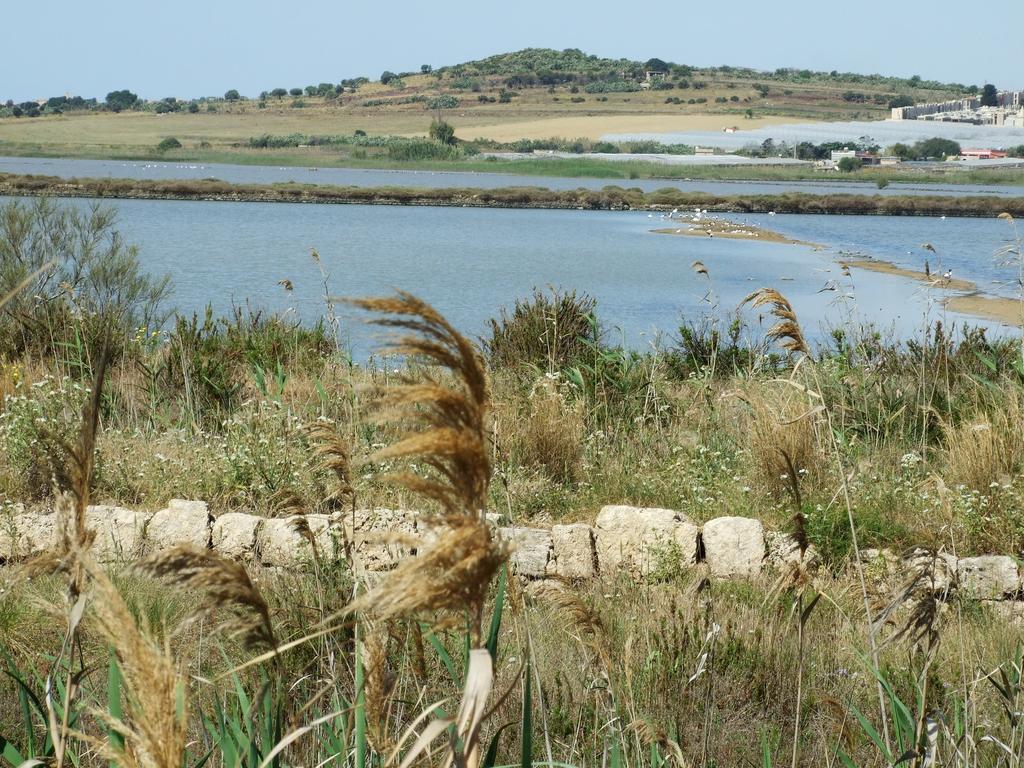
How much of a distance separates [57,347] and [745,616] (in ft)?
18.4

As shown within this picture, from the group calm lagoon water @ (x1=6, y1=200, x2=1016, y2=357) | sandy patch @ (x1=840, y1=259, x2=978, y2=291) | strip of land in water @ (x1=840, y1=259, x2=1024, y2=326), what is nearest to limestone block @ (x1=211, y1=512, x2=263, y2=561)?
calm lagoon water @ (x1=6, y1=200, x2=1016, y2=357)

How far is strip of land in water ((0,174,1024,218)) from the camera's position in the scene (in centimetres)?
3234

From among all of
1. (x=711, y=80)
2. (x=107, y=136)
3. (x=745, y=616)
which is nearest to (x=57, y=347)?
(x=745, y=616)

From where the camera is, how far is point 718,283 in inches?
651

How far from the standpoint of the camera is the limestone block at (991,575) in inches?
174

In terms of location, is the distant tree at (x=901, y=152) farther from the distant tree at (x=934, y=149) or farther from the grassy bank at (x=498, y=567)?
the grassy bank at (x=498, y=567)

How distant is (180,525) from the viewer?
4.76 m

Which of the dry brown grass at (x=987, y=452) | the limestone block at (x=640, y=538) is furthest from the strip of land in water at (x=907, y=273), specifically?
the limestone block at (x=640, y=538)

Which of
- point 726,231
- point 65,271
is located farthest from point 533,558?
point 726,231

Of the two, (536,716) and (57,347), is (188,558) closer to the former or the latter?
(536,716)

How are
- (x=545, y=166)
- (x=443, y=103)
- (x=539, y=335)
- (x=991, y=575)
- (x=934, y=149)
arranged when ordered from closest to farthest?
(x=991, y=575)
(x=539, y=335)
(x=545, y=166)
(x=934, y=149)
(x=443, y=103)

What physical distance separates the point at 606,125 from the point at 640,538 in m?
69.3

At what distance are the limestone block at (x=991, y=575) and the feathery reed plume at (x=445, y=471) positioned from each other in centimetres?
394

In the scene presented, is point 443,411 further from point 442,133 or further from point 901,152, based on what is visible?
point 901,152
